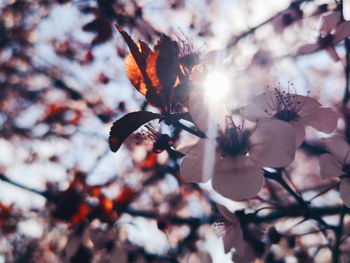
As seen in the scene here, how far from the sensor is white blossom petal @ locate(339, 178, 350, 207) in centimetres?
101

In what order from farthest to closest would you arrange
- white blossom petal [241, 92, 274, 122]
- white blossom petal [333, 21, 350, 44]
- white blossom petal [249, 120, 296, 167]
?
white blossom petal [333, 21, 350, 44] → white blossom petal [241, 92, 274, 122] → white blossom petal [249, 120, 296, 167]

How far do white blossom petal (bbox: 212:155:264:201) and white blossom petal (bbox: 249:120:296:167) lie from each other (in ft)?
0.14

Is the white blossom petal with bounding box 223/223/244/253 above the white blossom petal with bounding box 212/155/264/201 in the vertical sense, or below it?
below

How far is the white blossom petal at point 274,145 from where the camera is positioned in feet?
3.16

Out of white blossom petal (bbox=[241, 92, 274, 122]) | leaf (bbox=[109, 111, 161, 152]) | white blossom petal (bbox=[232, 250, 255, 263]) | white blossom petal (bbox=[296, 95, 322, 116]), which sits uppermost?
leaf (bbox=[109, 111, 161, 152])

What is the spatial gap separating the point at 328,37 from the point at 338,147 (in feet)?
2.50

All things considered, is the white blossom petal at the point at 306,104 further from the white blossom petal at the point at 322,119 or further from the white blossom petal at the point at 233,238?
the white blossom petal at the point at 233,238

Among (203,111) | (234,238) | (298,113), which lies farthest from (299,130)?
(234,238)

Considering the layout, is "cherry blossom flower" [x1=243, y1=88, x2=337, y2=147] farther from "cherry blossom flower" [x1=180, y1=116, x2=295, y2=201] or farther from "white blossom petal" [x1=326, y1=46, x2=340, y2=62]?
"white blossom petal" [x1=326, y1=46, x2=340, y2=62]

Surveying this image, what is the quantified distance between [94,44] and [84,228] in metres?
1.57

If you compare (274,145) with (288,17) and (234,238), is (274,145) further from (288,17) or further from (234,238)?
(288,17)

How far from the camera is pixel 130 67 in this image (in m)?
0.89

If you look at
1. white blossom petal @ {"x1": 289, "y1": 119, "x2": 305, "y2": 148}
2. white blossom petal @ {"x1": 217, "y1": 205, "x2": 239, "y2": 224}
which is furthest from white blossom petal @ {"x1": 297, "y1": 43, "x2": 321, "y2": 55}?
white blossom petal @ {"x1": 217, "y1": 205, "x2": 239, "y2": 224}

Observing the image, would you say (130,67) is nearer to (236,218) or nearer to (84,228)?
(236,218)
